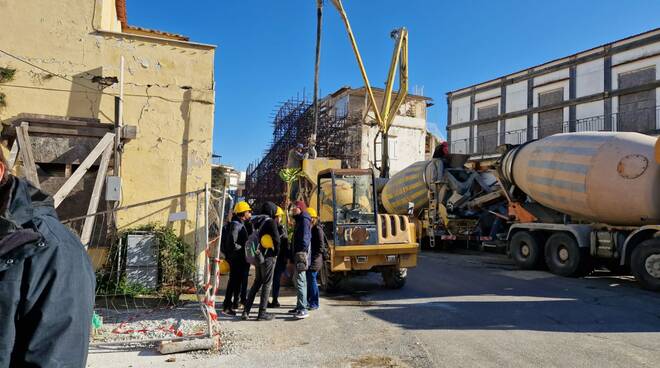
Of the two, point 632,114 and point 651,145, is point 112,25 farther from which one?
point 632,114

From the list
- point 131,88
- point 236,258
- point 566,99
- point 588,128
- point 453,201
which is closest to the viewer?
point 236,258

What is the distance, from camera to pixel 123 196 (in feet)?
27.8

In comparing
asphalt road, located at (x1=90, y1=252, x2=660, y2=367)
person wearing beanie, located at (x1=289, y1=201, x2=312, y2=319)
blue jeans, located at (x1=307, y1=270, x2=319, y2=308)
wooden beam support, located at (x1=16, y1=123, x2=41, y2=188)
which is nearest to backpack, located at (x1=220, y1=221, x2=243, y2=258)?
person wearing beanie, located at (x1=289, y1=201, x2=312, y2=319)

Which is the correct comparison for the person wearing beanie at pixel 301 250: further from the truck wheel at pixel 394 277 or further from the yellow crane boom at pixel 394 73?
the yellow crane boom at pixel 394 73

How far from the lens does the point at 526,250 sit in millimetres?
12836

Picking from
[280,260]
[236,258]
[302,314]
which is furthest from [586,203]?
[236,258]

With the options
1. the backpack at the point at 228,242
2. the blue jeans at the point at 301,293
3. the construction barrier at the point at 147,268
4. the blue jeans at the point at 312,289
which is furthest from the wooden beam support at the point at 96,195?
the blue jeans at the point at 312,289

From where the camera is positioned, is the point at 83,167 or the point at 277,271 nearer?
the point at 83,167

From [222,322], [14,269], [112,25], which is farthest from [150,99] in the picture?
[14,269]

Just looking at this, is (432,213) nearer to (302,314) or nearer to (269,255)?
(302,314)

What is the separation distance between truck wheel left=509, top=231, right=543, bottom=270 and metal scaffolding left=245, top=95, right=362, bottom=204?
47.8 ft

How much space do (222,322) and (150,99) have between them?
169 inches

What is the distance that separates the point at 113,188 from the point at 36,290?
6.68m

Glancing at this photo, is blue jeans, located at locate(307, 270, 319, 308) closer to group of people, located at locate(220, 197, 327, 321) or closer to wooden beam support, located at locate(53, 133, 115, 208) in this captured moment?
group of people, located at locate(220, 197, 327, 321)
